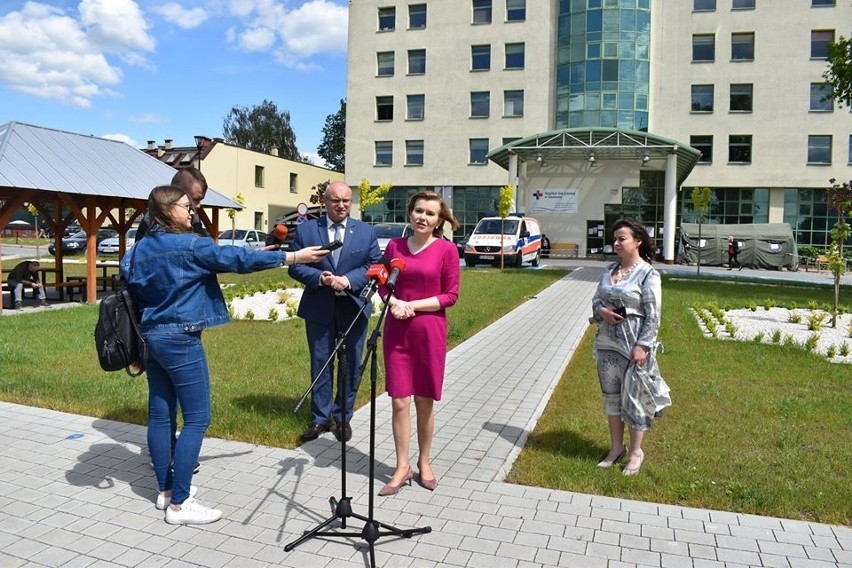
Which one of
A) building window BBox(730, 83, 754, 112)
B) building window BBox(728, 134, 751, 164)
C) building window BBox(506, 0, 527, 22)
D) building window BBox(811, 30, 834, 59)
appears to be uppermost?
→ building window BBox(506, 0, 527, 22)

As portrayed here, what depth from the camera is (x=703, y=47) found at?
1665 inches

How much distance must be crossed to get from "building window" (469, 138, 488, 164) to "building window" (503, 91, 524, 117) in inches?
90.1

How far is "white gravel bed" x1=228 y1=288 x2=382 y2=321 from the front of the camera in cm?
1337

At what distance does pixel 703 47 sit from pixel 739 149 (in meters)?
6.64

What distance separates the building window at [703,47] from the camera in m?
42.1

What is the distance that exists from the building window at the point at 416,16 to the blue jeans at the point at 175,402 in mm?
45772

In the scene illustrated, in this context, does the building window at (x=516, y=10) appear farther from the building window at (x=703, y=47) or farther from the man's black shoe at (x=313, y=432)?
the man's black shoe at (x=313, y=432)

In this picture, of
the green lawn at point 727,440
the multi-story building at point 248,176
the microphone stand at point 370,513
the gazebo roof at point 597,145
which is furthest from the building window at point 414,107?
the microphone stand at point 370,513

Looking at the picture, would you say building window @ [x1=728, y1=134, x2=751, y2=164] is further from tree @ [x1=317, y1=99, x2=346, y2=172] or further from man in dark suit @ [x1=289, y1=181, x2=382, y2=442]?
tree @ [x1=317, y1=99, x2=346, y2=172]

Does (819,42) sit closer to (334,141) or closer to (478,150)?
(478,150)

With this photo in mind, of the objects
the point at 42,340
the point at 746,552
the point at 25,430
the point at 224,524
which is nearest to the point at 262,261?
the point at 224,524

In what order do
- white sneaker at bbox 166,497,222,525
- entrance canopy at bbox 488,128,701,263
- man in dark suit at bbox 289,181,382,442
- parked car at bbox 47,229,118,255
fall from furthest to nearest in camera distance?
parked car at bbox 47,229,118,255, entrance canopy at bbox 488,128,701,263, man in dark suit at bbox 289,181,382,442, white sneaker at bbox 166,497,222,525

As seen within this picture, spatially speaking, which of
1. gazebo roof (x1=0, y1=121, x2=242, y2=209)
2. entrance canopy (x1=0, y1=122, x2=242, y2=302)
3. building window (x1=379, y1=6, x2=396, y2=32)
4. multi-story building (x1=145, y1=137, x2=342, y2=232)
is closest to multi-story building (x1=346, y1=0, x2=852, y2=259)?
building window (x1=379, y1=6, x2=396, y2=32)

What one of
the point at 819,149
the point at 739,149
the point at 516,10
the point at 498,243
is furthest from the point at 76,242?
the point at 819,149
